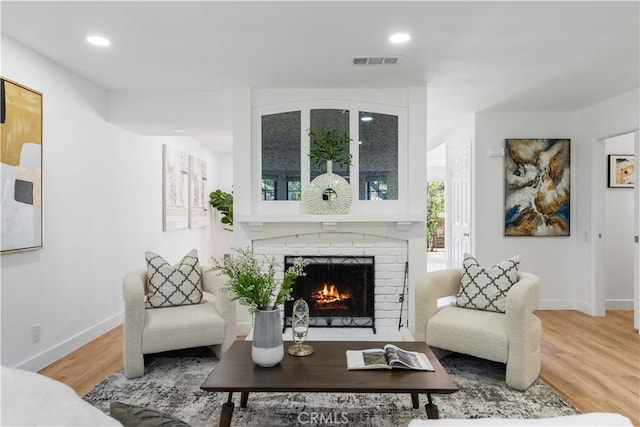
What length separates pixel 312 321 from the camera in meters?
4.24

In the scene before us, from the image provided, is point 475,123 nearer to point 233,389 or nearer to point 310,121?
point 310,121

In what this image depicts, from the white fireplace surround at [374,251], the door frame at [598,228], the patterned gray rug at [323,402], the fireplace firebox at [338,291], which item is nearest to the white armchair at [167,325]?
the patterned gray rug at [323,402]

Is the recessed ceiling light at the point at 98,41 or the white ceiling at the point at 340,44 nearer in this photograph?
the white ceiling at the point at 340,44

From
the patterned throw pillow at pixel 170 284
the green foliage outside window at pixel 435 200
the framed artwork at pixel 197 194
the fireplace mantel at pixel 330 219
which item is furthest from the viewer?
the green foliage outside window at pixel 435 200

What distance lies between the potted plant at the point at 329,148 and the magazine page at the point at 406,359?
2073 millimetres

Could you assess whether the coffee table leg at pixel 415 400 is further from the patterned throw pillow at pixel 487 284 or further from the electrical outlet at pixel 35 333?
the electrical outlet at pixel 35 333

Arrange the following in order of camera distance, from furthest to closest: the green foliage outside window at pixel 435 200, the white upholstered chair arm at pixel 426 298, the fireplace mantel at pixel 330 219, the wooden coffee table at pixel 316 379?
the green foliage outside window at pixel 435 200 → the fireplace mantel at pixel 330 219 → the white upholstered chair arm at pixel 426 298 → the wooden coffee table at pixel 316 379

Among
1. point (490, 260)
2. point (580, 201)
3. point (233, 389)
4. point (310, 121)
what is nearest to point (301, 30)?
point (310, 121)

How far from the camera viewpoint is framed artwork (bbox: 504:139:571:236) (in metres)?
5.24

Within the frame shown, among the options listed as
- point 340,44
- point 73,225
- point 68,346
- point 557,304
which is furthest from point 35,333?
point 557,304

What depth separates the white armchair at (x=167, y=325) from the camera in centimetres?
309

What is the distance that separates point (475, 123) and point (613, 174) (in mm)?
1788

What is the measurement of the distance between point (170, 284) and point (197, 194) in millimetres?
3829

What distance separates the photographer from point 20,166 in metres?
3.08
